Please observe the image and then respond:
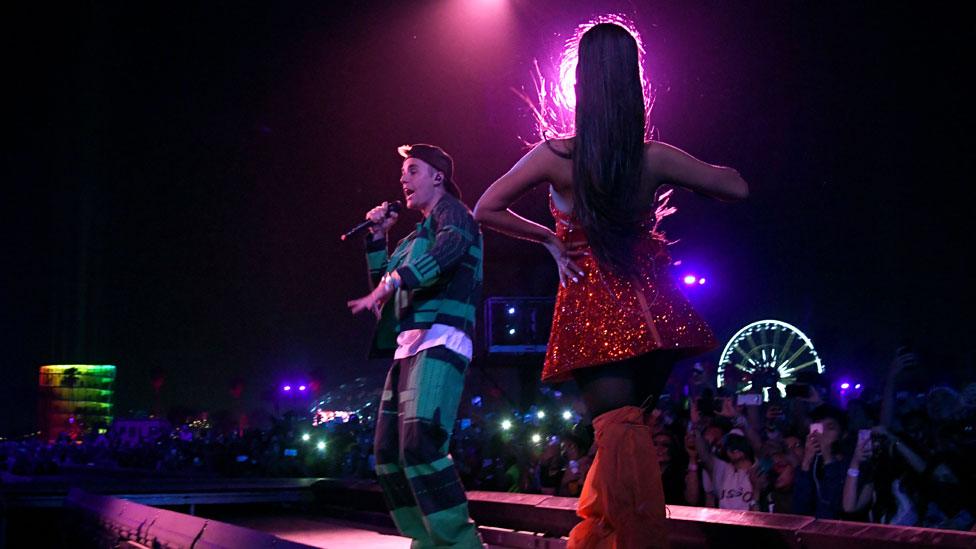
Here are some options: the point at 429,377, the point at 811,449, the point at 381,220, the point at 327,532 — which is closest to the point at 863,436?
the point at 811,449

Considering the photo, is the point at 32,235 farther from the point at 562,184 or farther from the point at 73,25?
the point at 562,184

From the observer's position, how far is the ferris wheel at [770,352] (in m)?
16.2

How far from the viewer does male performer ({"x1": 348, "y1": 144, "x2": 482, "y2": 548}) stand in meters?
2.59

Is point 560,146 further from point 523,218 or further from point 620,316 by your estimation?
point 620,316

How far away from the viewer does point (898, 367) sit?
4.41m

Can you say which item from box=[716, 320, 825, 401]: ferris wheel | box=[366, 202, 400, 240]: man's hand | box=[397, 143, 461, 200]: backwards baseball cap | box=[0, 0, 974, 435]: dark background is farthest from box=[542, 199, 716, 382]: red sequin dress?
box=[716, 320, 825, 401]: ferris wheel

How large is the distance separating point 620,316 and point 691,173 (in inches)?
15.8

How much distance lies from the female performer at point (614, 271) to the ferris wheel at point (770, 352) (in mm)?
13812

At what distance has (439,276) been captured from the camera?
8.99ft

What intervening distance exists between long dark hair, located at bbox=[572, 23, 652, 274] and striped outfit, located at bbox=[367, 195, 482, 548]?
76 centimetres

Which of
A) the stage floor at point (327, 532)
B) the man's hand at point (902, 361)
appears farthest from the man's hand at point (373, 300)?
the man's hand at point (902, 361)

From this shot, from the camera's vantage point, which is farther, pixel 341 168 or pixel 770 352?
pixel 770 352

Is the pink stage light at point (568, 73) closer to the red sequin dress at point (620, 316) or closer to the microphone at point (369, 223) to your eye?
the red sequin dress at point (620, 316)

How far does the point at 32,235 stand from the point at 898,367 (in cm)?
1502
